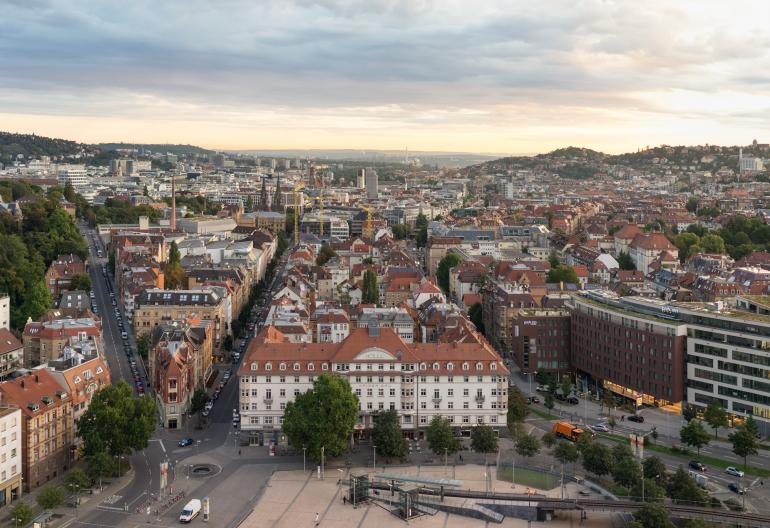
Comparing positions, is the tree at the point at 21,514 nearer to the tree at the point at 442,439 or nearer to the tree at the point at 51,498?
the tree at the point at 51,498

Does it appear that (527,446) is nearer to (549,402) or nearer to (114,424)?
(549,402)

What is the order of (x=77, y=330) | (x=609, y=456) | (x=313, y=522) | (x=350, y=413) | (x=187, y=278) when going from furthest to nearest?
(x=187, y=278)
(x=77, y=330)
(x=350, y=413)
(x=609, y=456)
(x=313, y=522)

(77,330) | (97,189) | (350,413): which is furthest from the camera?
(97,189)

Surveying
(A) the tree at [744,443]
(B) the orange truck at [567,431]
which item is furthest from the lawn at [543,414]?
(A) the tree at [744,443]

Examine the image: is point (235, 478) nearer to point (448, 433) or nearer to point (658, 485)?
point (448, 433)

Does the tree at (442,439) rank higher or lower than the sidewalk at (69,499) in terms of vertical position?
higher

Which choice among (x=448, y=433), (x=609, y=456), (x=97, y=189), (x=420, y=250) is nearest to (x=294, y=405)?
(x=448, y=433)

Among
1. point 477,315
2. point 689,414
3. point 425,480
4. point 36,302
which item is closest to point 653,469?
point 425,480
